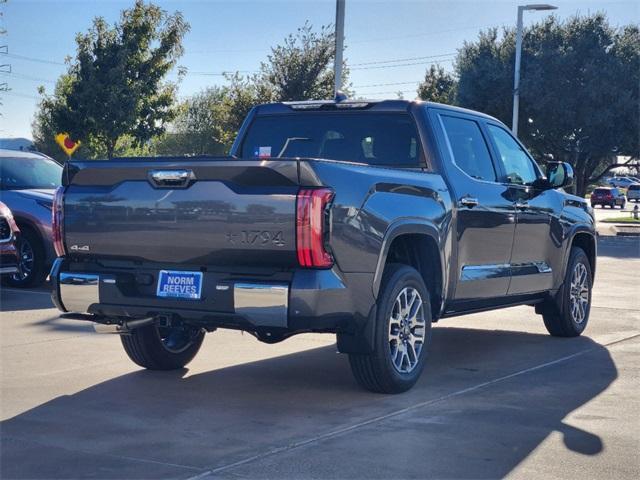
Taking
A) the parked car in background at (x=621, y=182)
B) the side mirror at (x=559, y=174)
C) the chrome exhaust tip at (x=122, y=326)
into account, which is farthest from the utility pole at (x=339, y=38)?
the parked car in background at (x=621, y=182)

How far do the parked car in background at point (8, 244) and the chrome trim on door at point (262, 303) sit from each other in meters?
6.27

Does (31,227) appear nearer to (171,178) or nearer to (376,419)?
(171,178)

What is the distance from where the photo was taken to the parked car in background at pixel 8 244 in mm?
11797

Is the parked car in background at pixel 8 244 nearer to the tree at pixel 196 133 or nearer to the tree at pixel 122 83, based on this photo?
the tree at pixel 122 83

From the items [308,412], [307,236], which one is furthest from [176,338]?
[307,236]

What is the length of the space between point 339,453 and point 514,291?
3746 millimetres

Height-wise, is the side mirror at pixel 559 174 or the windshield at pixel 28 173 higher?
the side mirror at pixel 559 174

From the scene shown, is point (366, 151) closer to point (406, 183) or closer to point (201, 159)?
point (406, 183)

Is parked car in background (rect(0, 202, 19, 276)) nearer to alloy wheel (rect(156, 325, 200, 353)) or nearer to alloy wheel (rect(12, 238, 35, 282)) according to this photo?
alloy wheel (rect(12, 238, 35, 282))

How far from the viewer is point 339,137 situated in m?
8.25

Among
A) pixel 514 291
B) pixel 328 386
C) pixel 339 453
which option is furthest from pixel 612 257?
pixel 339 453

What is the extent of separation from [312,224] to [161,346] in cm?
228

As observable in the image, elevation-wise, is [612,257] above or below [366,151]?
below

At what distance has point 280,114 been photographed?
8617 millimetres
